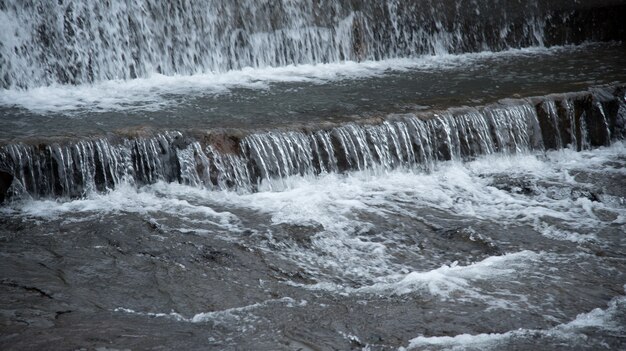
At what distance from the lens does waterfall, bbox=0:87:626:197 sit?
23.7 ft

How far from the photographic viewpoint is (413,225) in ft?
22.6

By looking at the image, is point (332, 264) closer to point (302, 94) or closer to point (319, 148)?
point (319, 148)

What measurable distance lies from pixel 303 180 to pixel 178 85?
3.10 m

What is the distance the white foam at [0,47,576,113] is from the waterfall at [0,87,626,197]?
1.62m

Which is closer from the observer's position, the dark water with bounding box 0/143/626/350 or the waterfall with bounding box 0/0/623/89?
the dark water with bounding box 0/143/626/350

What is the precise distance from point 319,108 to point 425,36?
3943 mm

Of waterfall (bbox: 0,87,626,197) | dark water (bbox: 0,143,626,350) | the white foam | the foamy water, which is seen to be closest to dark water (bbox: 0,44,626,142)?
the white foam

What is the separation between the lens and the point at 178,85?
402 inches

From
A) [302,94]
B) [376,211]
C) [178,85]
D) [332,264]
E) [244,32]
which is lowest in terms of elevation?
[332,264]

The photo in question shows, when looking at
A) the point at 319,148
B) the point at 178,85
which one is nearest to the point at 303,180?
the point at 319,148

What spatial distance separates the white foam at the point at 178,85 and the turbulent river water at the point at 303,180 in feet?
0.18

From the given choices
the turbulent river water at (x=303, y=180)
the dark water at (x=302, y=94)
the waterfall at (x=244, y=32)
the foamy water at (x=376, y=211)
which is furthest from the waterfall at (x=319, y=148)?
the waterfall at (x=244, y=32)

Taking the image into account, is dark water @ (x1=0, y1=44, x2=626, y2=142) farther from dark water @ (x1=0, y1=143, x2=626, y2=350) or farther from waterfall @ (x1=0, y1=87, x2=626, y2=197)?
dark water @ (x1=0, y1=143, x2=626, y2=350)

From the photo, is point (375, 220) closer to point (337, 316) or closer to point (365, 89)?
point (337, 316)
